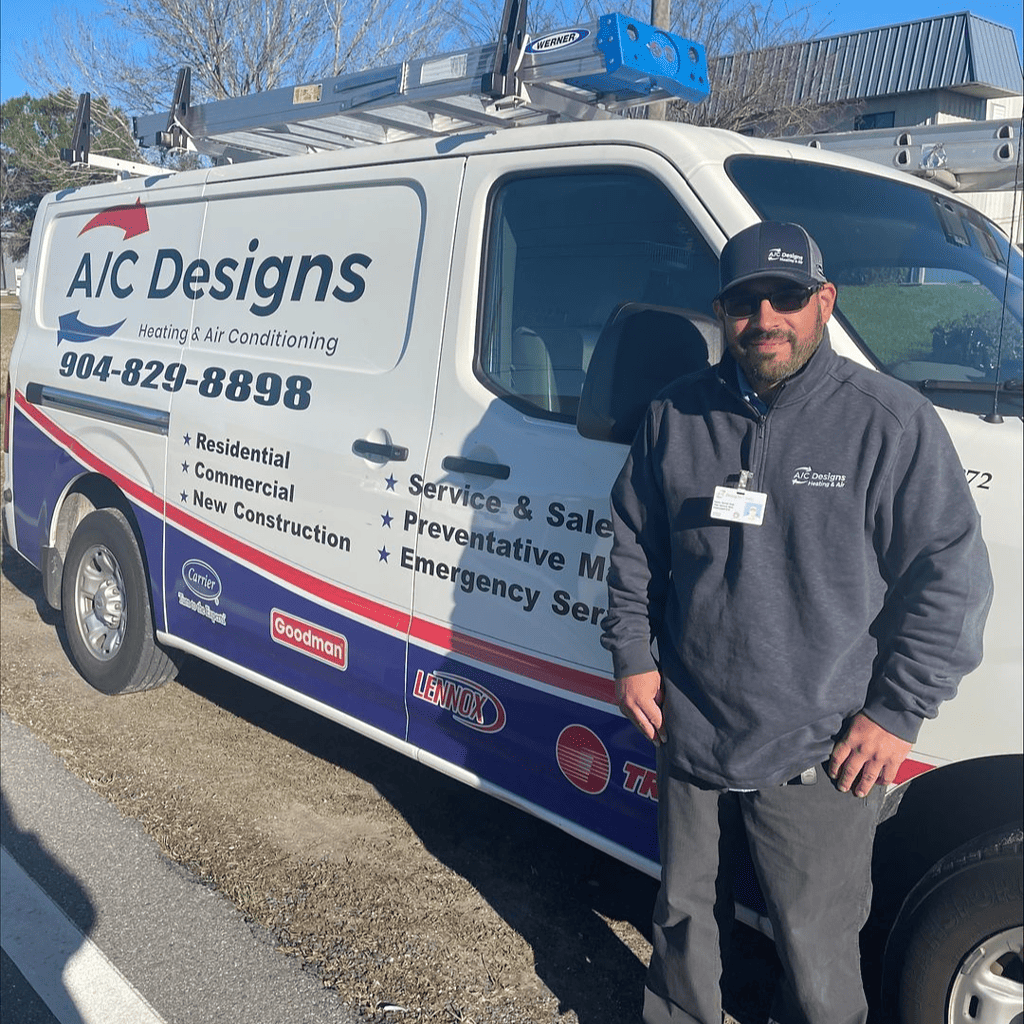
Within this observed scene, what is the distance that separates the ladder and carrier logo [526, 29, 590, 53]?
3.37 feet

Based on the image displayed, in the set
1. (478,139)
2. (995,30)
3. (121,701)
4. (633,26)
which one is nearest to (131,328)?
(121,701)

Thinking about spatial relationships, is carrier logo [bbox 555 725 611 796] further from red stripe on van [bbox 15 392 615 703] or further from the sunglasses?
the sunglasses

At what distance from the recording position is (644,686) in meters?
2.54

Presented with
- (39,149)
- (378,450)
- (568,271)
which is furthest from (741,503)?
(39,149)

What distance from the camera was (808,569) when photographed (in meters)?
2.26

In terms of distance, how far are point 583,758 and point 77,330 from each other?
3334 mm

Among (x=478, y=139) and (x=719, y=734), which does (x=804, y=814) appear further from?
(x=478, y=139)

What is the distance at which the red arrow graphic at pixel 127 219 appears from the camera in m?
4.88

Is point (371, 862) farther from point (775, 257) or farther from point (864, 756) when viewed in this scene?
point (775, 257)

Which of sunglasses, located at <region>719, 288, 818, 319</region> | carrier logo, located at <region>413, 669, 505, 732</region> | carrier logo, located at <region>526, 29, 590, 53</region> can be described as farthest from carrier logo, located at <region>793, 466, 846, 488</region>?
carrier logo, located at <region>526, 29, 590, 53</region>

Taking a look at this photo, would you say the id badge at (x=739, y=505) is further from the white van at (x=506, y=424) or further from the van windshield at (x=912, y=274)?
the van windshield at (x=912, y=274)

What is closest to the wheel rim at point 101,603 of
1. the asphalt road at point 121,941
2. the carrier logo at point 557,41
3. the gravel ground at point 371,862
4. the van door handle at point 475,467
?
the gravel ground at point 371,862

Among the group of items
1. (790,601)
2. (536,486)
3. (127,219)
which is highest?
(127,219)

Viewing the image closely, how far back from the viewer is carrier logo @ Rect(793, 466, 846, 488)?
7.30ft
